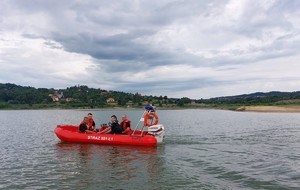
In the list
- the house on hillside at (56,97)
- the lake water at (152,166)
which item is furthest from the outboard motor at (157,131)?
the house on hillside at (56,97)

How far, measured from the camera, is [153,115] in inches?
817

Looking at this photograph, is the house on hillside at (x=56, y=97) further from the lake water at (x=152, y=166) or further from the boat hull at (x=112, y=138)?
the lake water at (x=152, y=166)

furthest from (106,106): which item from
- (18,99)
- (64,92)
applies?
(64,92)

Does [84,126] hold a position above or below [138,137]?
above

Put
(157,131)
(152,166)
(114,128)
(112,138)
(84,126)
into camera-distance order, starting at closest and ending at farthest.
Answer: (152,166), (157,131), (112,138), (114,128), (84,126)

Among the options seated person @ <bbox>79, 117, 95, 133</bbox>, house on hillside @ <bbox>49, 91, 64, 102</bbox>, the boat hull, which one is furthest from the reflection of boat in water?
house on hillside @ <bbox>49, 91, 64, 102</bbox>

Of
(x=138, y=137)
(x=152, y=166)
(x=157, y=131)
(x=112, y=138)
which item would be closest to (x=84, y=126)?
(x=112, y=138)

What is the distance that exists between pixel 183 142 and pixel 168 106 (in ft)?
394

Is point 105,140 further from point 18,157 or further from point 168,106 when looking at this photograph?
point 168,106

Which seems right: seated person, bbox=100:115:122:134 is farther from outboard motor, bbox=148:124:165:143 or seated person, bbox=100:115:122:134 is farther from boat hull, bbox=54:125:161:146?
outboard motor, bbox=148:124:165:143

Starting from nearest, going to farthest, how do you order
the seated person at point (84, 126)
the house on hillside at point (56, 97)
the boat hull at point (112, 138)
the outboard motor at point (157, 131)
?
the boat hull at point (112, 138) → the outboard motor at point (157, 131) → the seated person at point (84, 126) → the house on hillside at point (56, 97)

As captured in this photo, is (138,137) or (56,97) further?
(56,97)

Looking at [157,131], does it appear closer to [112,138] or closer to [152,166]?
[112,138]

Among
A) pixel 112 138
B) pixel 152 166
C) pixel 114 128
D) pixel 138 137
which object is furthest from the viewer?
pixel 114 128
